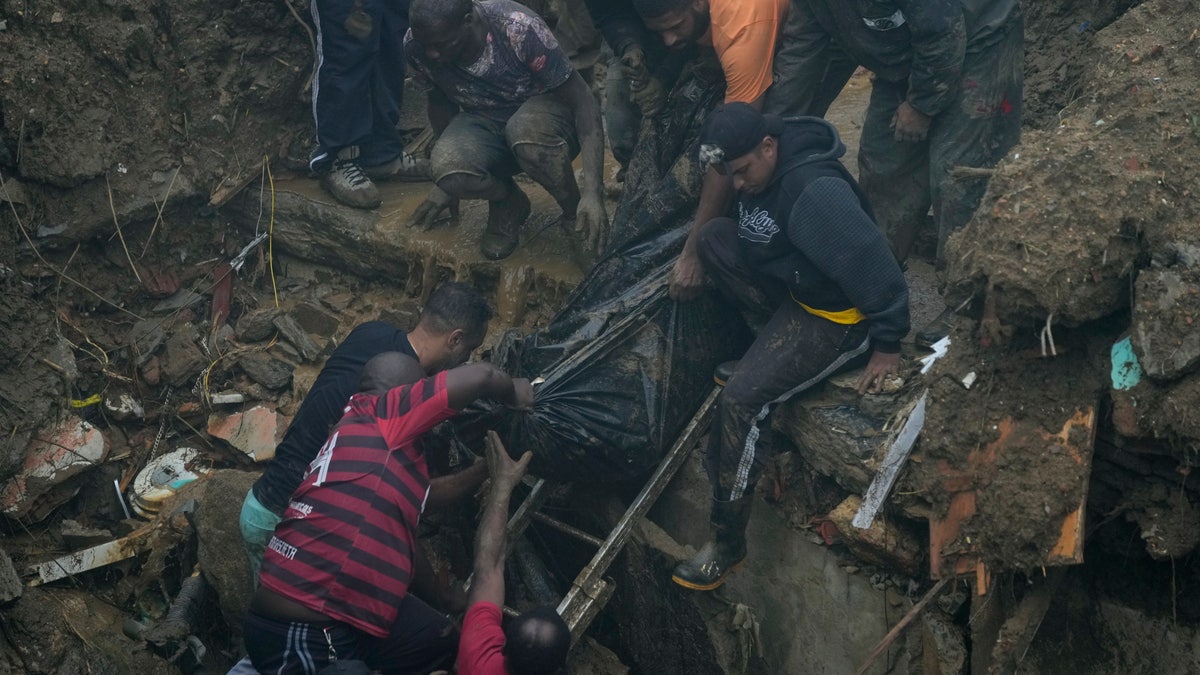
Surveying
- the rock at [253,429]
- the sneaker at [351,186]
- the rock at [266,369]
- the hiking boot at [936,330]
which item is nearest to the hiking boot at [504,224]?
the sneaker at [351,186]

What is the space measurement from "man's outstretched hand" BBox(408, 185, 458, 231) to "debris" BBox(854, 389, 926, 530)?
3108mm

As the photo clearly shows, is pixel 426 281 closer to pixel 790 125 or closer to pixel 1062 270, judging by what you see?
pixel 790 125

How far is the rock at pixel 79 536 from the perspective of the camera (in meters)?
5.27

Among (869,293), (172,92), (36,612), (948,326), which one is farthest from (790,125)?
(172,92)

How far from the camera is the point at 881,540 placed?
156 inches

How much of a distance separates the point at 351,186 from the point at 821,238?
11.5ft

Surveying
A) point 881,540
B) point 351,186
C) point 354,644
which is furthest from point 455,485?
point 351,186

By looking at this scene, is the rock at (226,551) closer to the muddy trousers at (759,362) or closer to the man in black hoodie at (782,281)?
the man in black hoodie at (782,281)

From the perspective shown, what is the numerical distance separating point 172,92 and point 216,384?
1877 millimetres

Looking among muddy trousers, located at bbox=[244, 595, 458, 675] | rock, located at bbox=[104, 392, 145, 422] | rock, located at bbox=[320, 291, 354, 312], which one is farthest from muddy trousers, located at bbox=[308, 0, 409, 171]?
muddy trousers, located at bbox=[244, 595, 458, 675]

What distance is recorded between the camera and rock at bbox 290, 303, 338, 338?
6.39 metres

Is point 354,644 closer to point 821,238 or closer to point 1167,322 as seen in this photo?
point 821,238

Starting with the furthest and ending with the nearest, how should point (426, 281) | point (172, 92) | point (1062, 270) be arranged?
point (172, 92), point (426, 281), point (1062, 270)

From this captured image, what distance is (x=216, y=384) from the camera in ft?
20.3
